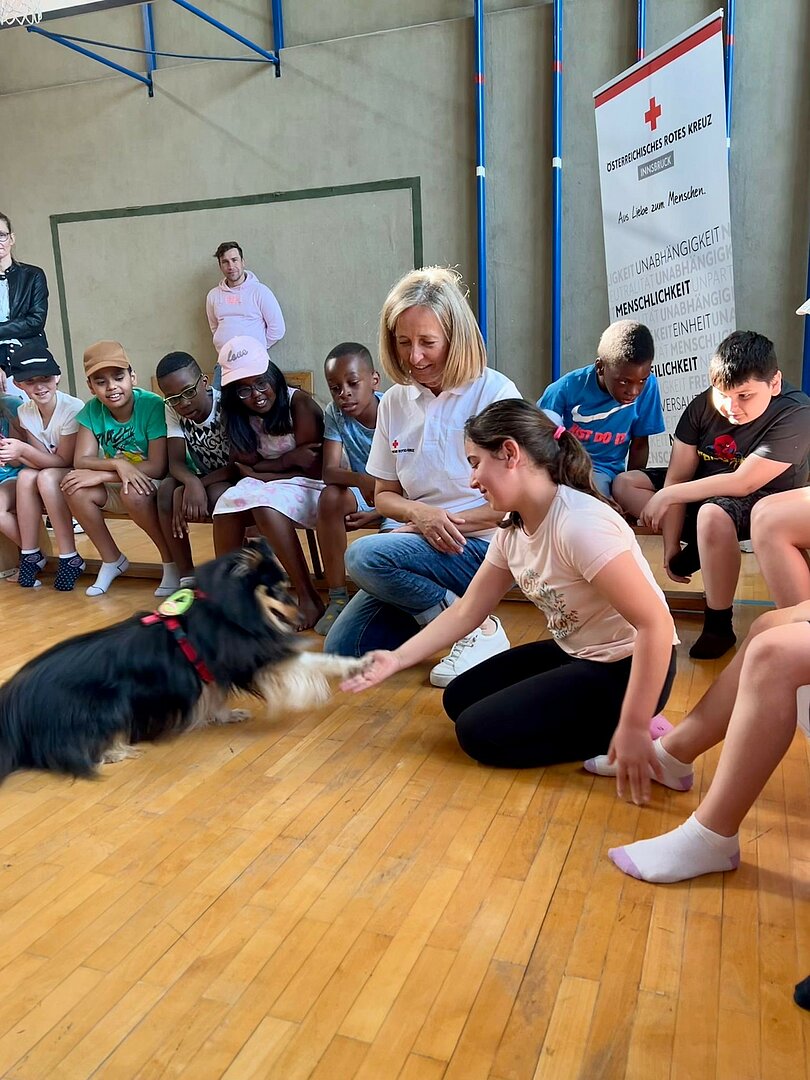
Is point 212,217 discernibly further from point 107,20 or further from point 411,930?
point 411,930

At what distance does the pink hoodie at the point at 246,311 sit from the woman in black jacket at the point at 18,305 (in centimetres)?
130

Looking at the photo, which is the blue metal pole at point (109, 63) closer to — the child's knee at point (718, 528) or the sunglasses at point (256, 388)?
the sunglasses at point (256, 388)

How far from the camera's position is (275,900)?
58.2 inches

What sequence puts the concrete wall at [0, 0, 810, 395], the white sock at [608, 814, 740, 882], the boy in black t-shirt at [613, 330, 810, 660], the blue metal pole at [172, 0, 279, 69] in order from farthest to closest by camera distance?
the blue metal pole at [172, 0, 279, 69] → the concrete wall at [0, 0, 810, 395] → the boy in black t-shirt at [613, 330, 810, 660] → the white sock at [608, 814, 740, 882]

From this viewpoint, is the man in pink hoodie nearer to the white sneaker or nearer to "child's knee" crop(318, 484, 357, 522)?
"child's knee" crop(318, 484, 357, 522)

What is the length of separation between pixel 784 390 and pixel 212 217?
4.74 m

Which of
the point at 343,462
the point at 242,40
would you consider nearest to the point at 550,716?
the point at 343,462

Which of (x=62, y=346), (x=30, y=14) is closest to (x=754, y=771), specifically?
(x=30, y=14)

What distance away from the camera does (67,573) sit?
3.71m

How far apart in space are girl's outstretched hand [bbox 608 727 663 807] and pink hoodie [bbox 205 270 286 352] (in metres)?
4.70

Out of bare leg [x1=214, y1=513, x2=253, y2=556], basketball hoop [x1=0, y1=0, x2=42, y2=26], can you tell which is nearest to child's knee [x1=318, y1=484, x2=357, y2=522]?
bare leg [x1=214, y1=513, x2=253, y2=556]

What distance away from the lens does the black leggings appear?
182cm

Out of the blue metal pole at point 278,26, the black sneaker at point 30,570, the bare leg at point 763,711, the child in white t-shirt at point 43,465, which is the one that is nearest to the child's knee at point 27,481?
the child in white t-shirt at point 43,465

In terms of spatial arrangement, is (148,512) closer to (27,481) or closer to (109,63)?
(27,481)
